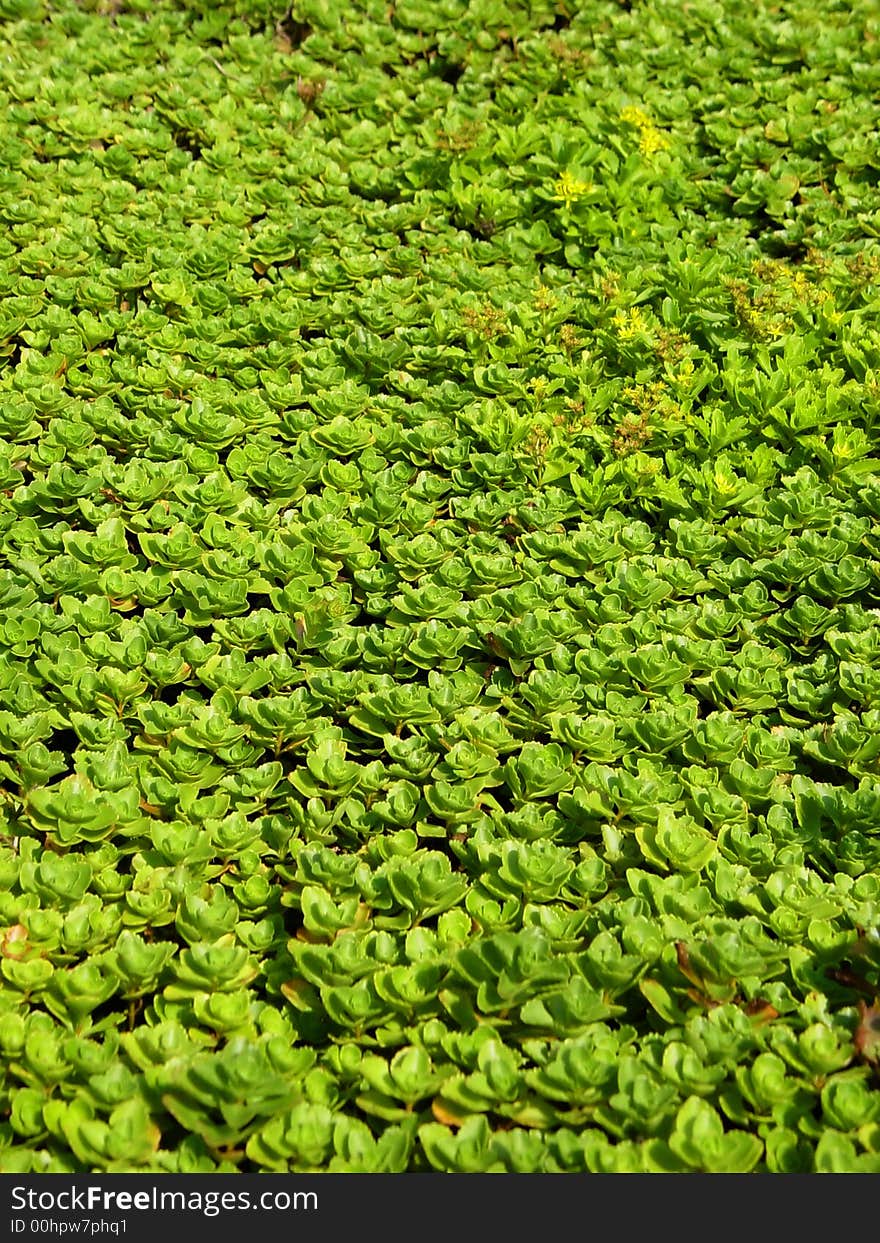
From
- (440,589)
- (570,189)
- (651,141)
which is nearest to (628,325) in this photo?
(570,189)

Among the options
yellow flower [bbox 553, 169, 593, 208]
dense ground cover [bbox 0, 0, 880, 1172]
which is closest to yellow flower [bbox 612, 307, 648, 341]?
dense ground cover [bbox 0, 0, 880, 1172]

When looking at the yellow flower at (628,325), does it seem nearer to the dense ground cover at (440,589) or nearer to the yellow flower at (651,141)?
the dense ground cover at (440,589)

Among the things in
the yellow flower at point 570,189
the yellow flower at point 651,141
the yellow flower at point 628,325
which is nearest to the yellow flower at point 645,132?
the yellow flower at point 651,141

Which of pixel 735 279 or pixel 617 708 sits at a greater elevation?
pixel 735 279

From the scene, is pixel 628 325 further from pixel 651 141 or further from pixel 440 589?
pixel 440 589

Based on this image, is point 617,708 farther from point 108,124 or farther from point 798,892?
point 108,124

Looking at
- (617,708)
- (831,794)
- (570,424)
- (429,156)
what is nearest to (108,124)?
(429,156)

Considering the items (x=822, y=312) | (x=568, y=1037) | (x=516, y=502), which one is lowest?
(x=568, y=1037)

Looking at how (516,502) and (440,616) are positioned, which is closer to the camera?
(440,616)
